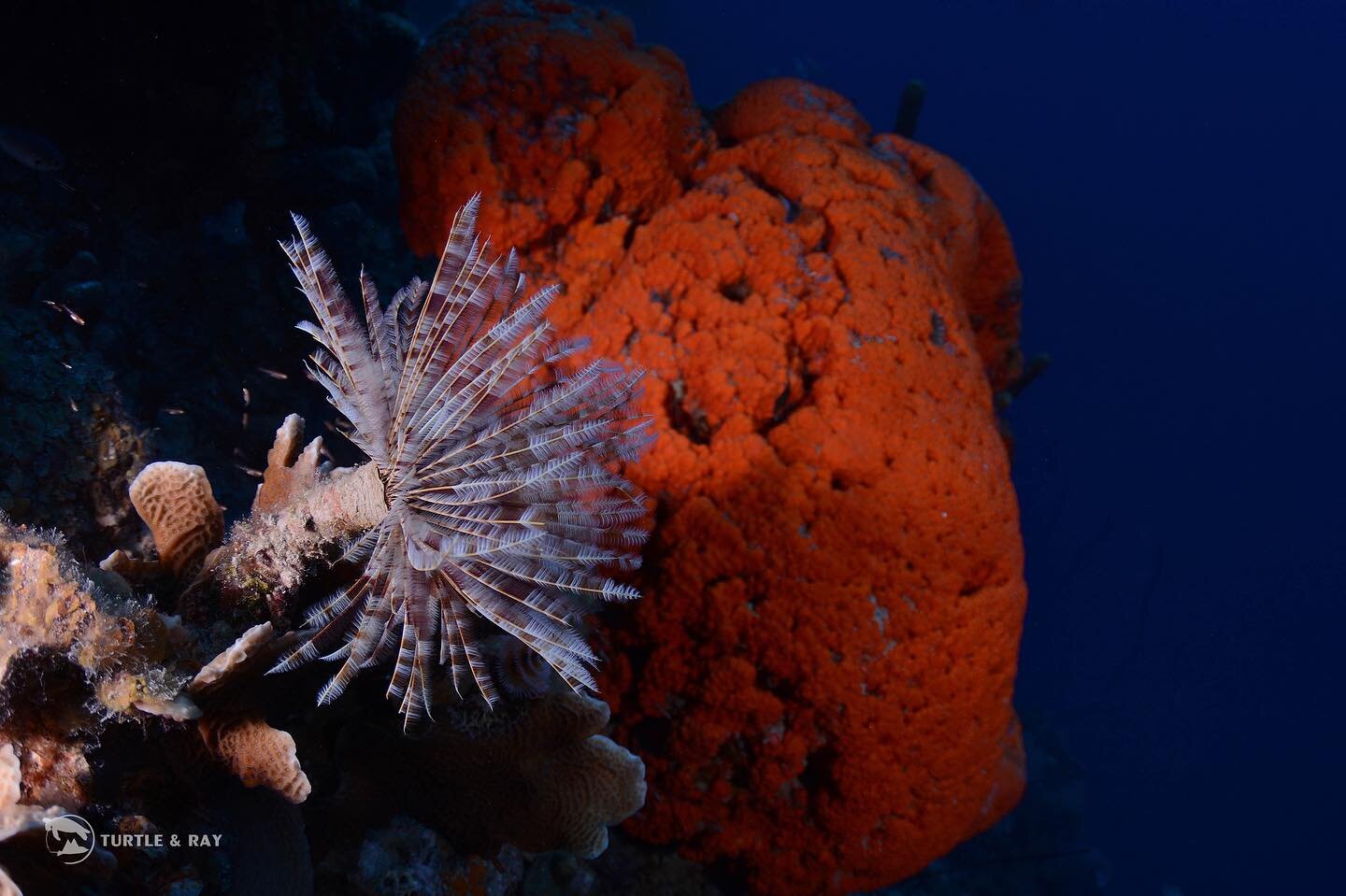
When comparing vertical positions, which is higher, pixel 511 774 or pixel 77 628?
pixel 77 628

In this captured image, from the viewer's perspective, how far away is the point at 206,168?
484 centimetres

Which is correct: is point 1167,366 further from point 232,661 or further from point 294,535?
point 232,661

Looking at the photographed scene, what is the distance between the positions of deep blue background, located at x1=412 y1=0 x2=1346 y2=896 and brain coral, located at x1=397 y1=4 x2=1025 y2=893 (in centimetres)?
2495

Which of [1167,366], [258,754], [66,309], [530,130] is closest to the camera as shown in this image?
[258,754]

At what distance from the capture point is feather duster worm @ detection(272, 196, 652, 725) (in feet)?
7.29

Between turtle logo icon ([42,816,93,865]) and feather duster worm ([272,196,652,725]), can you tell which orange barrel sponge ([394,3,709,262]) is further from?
turtle logo icon ([42,816,93,865])

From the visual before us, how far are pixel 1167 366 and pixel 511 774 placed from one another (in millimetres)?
51770

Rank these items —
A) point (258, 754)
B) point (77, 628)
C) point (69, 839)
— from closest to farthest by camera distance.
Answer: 1. point (69, 839)
2. point (77, 628)
3. point (258, 754)

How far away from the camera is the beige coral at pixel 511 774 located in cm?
265

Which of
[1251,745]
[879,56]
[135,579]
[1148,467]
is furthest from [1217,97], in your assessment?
[135,579]

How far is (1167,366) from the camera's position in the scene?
1706 inches

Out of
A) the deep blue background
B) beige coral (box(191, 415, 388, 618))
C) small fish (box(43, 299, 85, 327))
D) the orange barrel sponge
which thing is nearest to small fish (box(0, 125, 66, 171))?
small fish (box(43, 299, 85, 327))

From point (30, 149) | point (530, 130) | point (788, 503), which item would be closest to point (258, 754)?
point (788, 503)

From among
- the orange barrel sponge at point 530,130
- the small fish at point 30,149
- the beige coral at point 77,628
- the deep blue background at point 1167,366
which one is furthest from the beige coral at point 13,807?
the deep blue background at point 1167,366
